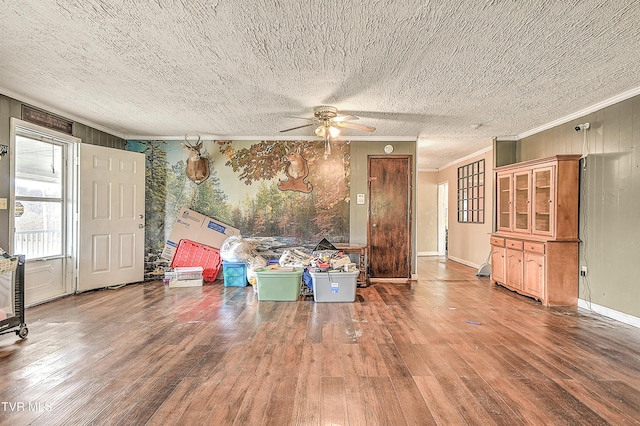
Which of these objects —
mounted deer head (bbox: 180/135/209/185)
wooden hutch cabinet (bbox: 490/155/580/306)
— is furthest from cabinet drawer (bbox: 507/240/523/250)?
mounted deer head (bbox: 180/135/209/185)

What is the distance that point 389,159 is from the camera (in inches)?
227

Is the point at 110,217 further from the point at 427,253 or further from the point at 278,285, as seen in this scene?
the point at 427,253

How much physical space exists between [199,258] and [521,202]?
5073mm

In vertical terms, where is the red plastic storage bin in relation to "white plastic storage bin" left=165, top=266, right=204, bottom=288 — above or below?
above

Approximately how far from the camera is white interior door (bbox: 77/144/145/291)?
15.4 ft

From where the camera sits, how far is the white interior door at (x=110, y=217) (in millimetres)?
4684

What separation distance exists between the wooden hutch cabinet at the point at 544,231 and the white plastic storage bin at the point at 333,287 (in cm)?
240

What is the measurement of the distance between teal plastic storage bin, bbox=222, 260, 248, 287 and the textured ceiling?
7.25 ft

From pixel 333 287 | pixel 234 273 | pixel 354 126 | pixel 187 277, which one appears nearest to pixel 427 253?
pixel 333 287

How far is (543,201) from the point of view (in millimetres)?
4461

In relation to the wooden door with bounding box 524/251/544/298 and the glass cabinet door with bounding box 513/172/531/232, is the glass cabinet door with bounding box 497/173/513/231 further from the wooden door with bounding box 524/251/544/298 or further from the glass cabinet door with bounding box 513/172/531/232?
the wooden door with bounding box 524/251/544/298

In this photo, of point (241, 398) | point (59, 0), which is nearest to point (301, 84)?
point (59, 0)

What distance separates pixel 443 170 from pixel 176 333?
7.99m

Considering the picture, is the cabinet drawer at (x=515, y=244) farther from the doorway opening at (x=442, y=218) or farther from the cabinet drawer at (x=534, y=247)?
the doorway opening at (x=442, y=218)
